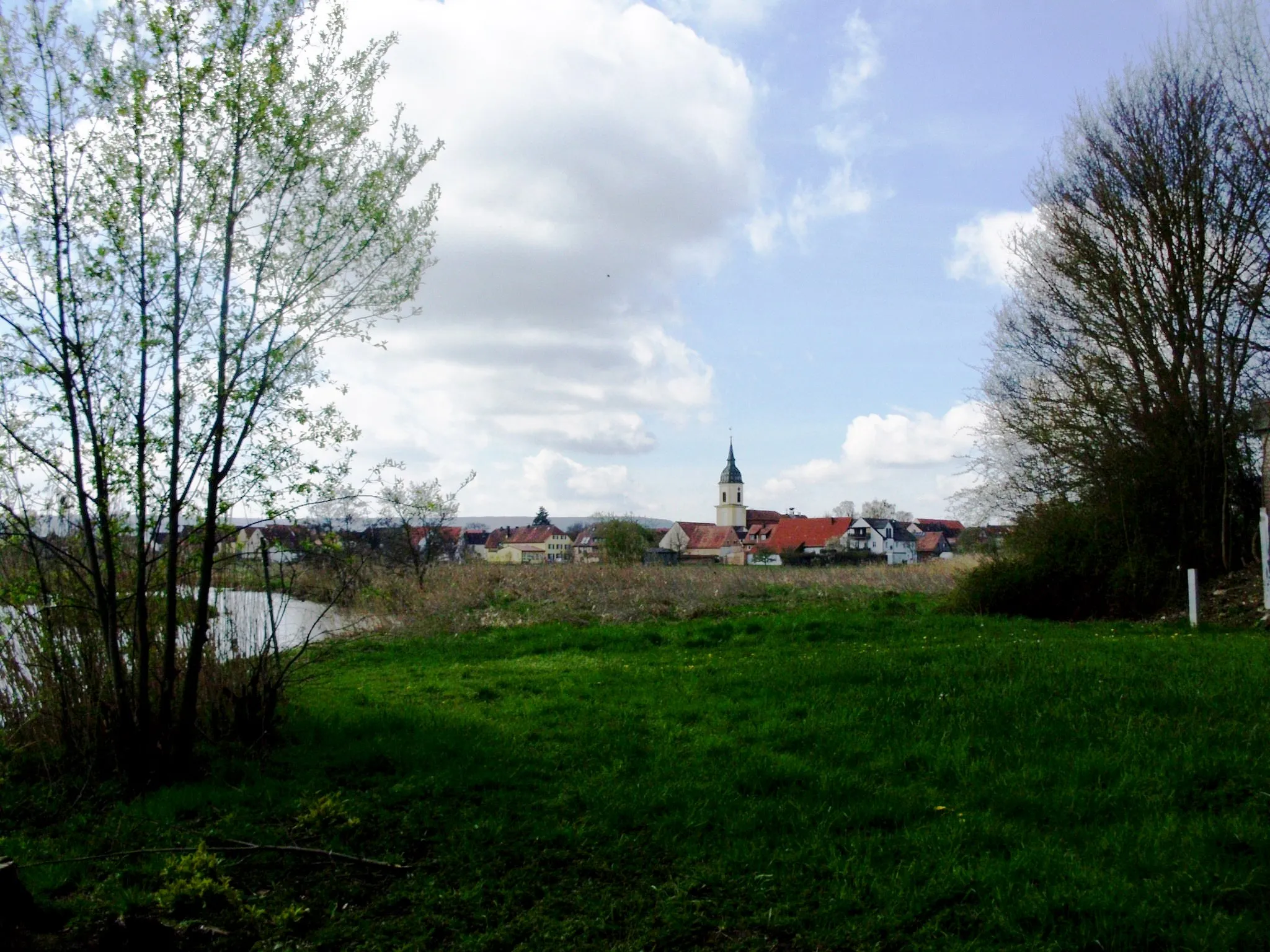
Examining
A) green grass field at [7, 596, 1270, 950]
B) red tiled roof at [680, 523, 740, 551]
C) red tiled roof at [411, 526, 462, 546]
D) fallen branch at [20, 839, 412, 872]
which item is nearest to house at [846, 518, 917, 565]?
red tiled roof at [680, 523, 740, 551]

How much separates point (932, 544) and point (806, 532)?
13761mm

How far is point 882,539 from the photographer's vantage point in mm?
88062

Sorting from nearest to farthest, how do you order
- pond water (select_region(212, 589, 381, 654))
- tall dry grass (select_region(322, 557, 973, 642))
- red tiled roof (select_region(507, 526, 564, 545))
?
pond water (select_region(212, 589, 381, 654))
tall dry grass (select_region(322, 557, 973, 642))
red tiled roof (select_region(507, 526, 564, 545))

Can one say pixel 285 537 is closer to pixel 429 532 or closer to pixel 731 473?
pixel 429 532

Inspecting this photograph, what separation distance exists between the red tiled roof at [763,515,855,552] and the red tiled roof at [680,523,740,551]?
13.2ft

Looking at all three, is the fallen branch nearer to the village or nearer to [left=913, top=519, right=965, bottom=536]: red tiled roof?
the village

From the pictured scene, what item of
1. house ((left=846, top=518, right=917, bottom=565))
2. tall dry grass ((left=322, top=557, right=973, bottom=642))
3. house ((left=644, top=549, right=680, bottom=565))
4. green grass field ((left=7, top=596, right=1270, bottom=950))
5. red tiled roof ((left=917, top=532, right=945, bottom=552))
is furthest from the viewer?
red tiled roof ((left=917, top=532, right=945, bottom=552))

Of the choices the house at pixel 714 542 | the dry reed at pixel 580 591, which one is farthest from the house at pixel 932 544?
the dry reed at pixel 580 591

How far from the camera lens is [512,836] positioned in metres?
4.61

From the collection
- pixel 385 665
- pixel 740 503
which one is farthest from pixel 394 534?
pixel 740 503

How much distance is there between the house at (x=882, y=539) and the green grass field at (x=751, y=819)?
3197 inches

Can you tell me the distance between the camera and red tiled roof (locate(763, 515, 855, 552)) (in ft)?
275

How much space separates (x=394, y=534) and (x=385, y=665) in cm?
826

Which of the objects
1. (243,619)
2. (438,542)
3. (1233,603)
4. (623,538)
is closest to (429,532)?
(438,542)
